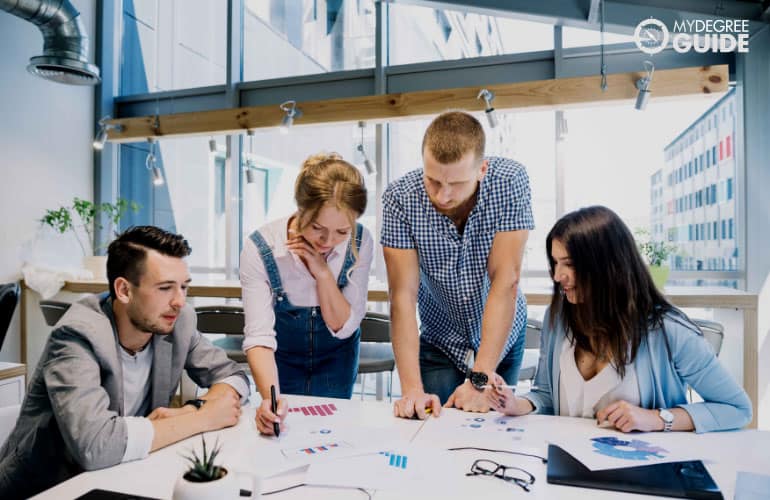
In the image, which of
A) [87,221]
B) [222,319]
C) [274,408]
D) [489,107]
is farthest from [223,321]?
[87,221]

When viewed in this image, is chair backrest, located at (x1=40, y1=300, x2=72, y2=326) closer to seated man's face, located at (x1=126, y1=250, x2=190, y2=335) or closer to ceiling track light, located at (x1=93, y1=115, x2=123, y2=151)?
ceiling track light, located at (x1=93, y1=115, x2=123, y2=151)

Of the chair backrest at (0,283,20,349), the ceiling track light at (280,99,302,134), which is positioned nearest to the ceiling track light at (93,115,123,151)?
the ceiling track light at (280,99,302,134)

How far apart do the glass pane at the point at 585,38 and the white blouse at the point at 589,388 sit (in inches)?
130

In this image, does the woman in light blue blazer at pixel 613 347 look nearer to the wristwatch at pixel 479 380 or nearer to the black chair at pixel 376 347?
the wristwatch at pixel 479 380

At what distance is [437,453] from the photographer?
124cm

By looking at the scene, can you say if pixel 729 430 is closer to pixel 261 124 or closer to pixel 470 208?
pixel 470 208

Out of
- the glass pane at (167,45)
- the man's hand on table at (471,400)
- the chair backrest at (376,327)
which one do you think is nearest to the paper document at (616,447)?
the man's hand on table at (471,400)

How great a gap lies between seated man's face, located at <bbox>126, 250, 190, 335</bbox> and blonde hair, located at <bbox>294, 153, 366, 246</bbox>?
0.40 metres

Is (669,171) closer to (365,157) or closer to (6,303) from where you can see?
(365,157)

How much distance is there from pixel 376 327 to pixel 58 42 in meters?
3.20

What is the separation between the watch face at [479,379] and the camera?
160 centimetres

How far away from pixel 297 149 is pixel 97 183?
1.90 m

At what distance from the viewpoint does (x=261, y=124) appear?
445 cm

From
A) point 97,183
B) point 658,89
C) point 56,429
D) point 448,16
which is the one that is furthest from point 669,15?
point 97,183
